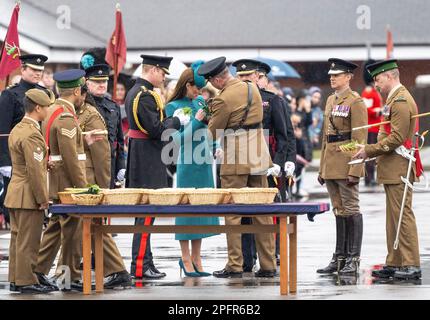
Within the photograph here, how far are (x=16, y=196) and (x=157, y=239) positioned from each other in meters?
5.50

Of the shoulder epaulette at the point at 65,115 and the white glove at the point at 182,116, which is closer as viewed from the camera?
the shoulder epaulette at the point at 65,115

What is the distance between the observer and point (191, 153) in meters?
12.8

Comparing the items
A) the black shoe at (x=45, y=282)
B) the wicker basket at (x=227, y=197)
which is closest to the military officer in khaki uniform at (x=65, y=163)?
the black shoe at (x=45, y=282)

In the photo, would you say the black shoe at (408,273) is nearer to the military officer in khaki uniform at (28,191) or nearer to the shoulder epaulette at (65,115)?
the military officer in khaki uniform at (28,191)

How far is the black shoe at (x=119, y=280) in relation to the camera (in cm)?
1176

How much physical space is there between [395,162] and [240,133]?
1.52 m

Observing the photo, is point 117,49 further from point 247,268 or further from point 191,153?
point 247,268

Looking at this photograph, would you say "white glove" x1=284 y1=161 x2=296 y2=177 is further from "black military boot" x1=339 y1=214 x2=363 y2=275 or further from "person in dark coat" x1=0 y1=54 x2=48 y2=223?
"person in dark coat" x1=0 y1=54 x2=48 y2=223

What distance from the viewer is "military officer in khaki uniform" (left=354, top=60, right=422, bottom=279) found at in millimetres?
12219

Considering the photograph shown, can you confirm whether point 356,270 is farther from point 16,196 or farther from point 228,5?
point 228,5

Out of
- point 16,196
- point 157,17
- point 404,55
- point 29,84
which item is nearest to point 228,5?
point 157,17

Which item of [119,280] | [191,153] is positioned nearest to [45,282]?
[119,280]

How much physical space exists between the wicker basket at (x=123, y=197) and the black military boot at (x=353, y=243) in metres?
2.81

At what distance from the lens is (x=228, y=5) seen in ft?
147
